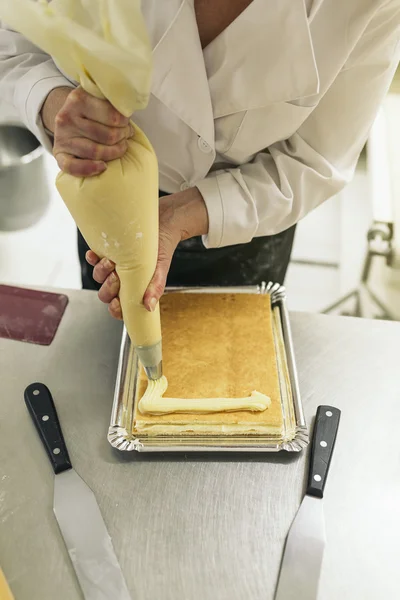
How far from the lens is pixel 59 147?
575 mm

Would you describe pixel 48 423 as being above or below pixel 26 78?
below

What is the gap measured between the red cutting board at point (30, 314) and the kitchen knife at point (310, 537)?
0.45 meters

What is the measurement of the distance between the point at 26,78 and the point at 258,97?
0.34 meters

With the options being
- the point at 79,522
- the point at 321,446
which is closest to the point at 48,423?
the point at 79,522

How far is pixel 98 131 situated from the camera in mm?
543

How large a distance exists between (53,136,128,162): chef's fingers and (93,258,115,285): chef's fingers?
0.48 ft

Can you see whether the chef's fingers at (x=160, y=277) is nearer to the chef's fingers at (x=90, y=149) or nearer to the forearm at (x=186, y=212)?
the forearm at (x=186, y=212)

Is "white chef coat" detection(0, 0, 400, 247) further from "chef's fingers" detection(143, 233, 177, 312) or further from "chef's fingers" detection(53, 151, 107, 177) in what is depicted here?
"chef's fingers" detection(53, 151, 107, 177)

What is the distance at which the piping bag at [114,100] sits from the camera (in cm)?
49

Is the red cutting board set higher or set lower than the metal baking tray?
higher

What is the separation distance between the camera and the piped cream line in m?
Result: 0.76

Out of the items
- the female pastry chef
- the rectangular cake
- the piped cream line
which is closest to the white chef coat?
the female pastry chef

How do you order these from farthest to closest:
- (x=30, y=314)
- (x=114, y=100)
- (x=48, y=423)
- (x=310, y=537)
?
(x=30, y=314) < (x=48, y=423) < (x=310, y=537) < (x=114, y=100)

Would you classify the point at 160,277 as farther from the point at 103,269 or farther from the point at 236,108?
the point at 236,108
